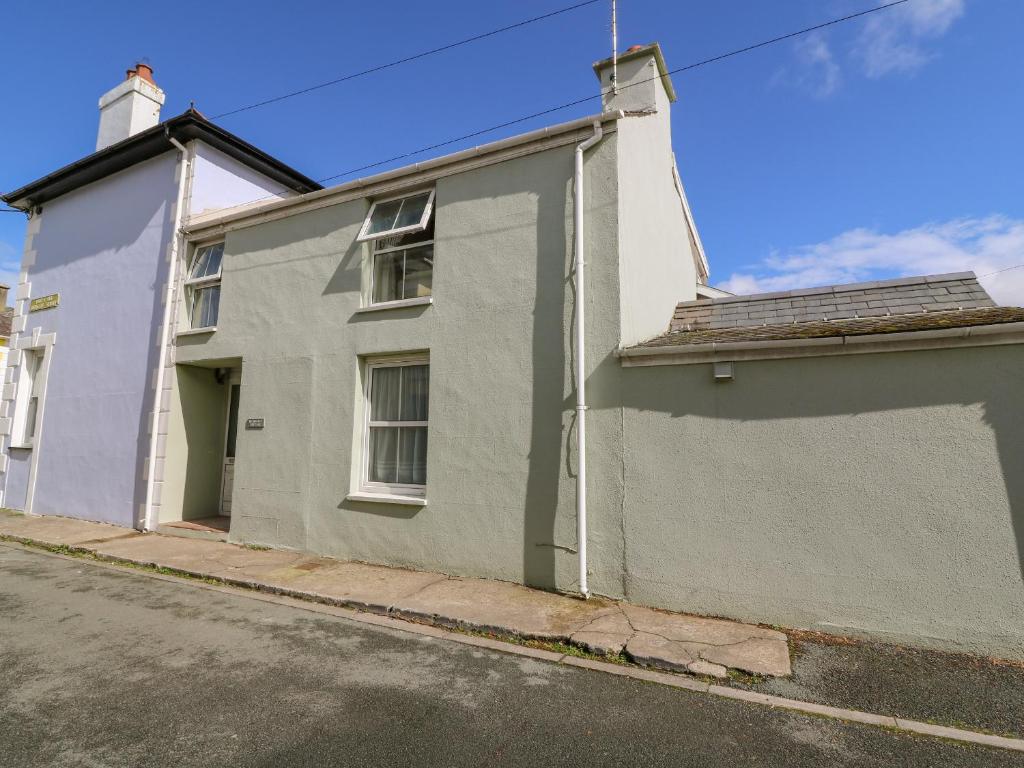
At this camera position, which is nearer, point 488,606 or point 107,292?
point 488,606

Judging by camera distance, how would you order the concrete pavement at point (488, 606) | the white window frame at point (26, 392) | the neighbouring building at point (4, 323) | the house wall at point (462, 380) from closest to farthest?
the concrete pavement at point (488, 606) < the house wall at point (462, 380) < the white window frame at point (26, 392) < the neighbouring building at point (4, 323)

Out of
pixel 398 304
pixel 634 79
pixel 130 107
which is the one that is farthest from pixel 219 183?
pixel 634 79

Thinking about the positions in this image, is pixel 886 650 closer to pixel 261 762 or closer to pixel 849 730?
pixel 849 730

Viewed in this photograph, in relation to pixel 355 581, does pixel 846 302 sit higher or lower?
higher

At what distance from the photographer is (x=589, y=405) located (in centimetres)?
606

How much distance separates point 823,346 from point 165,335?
982 cm

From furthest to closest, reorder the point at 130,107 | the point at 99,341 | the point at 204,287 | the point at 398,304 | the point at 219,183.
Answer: the point at 130,107 < the point at 99,341 < the point at 219,183 < the point at 204,287 < the point at 398,304

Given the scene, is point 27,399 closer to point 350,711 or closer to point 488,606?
point 488,606

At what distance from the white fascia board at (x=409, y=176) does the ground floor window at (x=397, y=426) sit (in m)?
2.51

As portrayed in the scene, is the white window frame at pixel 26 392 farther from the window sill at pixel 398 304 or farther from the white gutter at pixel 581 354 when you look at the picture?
the white gutter at pixel 581 354

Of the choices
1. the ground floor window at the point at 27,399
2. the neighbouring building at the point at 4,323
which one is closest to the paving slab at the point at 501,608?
the ground floor window at the point at 27,399

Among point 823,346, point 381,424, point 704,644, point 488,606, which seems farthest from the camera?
point 381,424

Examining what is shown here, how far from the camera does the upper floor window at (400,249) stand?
767cm

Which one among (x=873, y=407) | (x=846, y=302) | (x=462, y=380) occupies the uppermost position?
(x=846, y=302)
